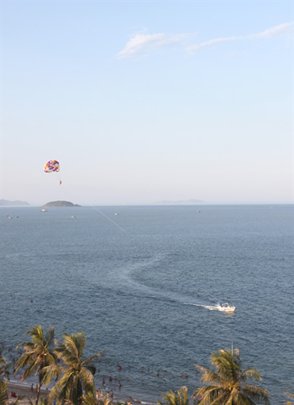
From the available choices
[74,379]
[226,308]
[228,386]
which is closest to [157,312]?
[226,308]

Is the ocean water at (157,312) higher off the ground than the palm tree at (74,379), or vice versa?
the palm tree at (74,379)

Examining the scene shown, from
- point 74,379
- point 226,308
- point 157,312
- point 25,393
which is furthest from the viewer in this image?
point 226,308

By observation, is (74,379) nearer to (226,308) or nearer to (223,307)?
(226,308)

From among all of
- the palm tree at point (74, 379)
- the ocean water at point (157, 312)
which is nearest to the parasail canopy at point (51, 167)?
the ocean water at point (157, 312)

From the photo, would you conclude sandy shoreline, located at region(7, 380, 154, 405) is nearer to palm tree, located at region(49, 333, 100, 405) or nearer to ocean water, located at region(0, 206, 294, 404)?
ocean water, located at region(0, 206, 294, 404)

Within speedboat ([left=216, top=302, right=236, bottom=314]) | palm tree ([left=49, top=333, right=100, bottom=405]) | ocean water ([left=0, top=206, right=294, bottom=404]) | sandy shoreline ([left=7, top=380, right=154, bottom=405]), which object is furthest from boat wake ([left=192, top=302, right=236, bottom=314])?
palm tree ([left=49, top=333, right=100, bottom=405])

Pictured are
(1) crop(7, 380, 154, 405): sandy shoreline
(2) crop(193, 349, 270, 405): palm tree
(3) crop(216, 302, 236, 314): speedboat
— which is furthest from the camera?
(3) crop(216, 302, 236, 314): speedboat

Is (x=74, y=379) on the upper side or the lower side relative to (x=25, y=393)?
upper

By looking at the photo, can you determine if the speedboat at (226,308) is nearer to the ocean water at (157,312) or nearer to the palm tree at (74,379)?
the ocean water at (157,312)

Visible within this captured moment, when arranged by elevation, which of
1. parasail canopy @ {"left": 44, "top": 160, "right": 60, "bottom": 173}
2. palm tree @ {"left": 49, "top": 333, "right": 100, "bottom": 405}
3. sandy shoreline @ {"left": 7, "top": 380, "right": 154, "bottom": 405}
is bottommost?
sandy shoreline @ {"left": 7, "top": 380, "right": 154, "bottom": 405}

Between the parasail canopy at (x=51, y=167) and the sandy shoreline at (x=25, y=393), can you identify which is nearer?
the sandy shoreline at (x=25, y=393)

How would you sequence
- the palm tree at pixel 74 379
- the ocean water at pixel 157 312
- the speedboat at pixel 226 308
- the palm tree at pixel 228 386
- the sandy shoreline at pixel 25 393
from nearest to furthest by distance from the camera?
1. the palm tree at pixel 228 386
2. the palm tree at pixel 74 379
3. the sandy shoreline at pixel 25 393
4. the ocean water at pixel 157 312
5. the speedboat at pixel 226 308

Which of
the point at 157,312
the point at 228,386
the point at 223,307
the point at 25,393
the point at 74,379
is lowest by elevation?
the point at 25,393

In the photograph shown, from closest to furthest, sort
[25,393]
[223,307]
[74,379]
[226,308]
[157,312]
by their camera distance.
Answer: [74,379] < [25,393] < [157,312] < [226,308] < [223,307]
